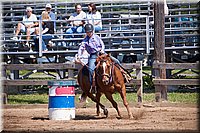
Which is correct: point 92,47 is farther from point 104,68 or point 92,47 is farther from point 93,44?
point 104,68

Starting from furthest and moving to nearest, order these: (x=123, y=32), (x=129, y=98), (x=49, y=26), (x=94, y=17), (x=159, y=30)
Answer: (x=49, y=26)
(x=123, y=32)
(x=94, y=17)
(x=129, y=98)
(x=159, y=30)

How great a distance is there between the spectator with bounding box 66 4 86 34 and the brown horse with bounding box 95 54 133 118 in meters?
6.25

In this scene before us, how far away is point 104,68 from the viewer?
42.0ft

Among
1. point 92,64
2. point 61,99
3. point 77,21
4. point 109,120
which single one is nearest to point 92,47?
point 92,64

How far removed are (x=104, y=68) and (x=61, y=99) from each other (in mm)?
1208

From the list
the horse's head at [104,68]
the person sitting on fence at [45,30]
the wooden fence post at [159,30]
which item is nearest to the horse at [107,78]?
the horse's head at [104,68]

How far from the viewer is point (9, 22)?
67.7 feet

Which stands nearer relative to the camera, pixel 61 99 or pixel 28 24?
pixel 61 99

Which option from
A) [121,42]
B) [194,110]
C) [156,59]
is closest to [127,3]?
[121,42]

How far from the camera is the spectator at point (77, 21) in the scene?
19.4 m

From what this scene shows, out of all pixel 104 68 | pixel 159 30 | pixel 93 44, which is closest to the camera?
pixel 104 68

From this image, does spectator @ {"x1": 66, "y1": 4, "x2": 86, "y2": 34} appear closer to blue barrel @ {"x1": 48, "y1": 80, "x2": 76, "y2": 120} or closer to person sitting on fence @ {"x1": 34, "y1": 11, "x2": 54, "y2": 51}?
person sitting on fence @ {"x1": 34, "y1": 11, "x2": 54, "y2": 51}

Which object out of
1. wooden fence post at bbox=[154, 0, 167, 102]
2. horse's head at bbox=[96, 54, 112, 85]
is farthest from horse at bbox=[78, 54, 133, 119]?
wooden fence post at bbox=[154, 0, 167, 102]

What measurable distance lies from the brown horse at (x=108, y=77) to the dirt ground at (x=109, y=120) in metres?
0.64
